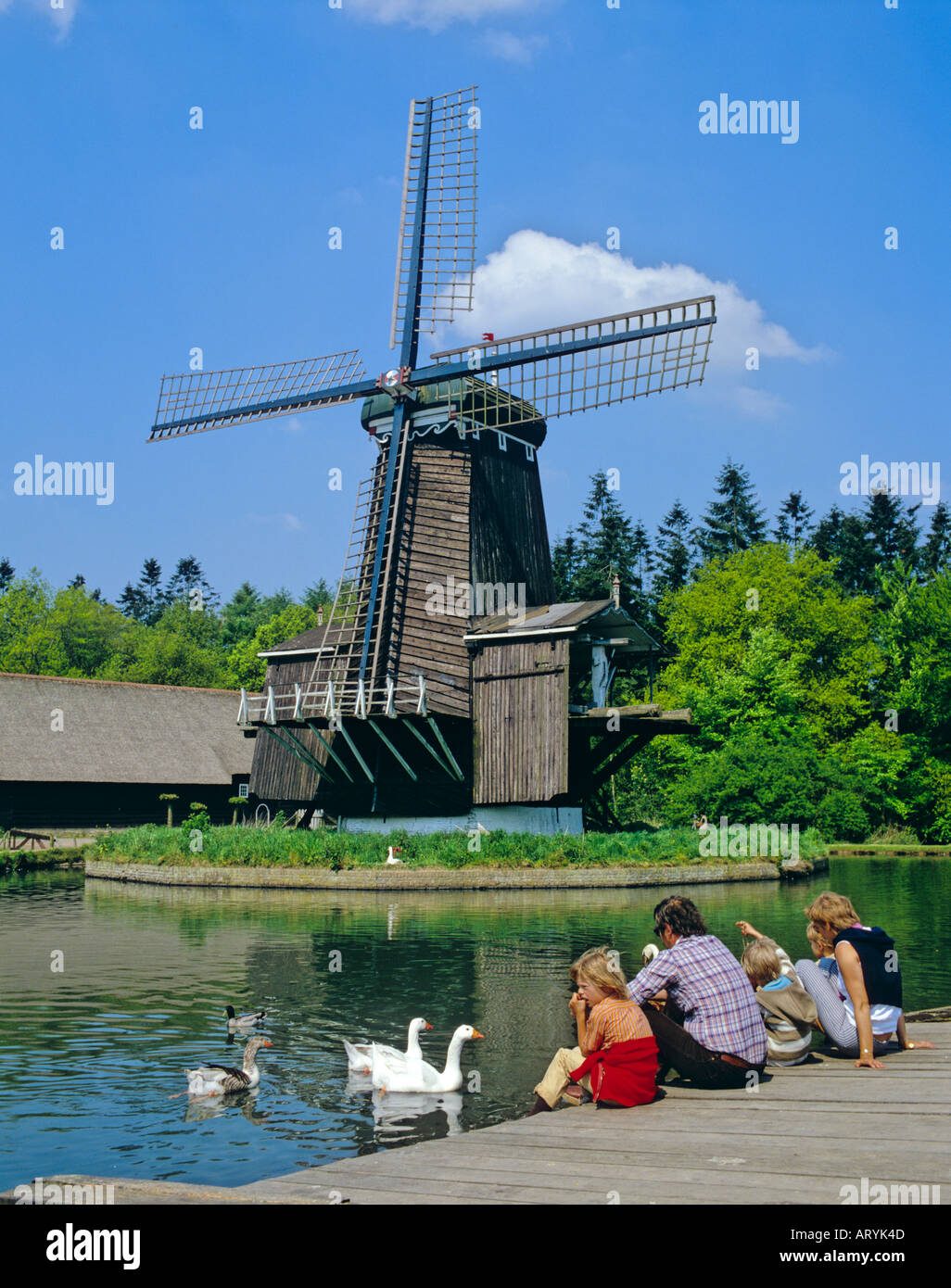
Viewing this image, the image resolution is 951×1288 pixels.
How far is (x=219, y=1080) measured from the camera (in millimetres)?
10086

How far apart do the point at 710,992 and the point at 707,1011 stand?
125mm

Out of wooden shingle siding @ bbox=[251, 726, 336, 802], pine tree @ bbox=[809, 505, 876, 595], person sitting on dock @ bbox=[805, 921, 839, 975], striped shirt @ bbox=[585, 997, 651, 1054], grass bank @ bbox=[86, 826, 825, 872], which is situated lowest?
grass bank @ bbox=[86, 826, 825, 872]

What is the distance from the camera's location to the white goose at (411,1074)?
1023cm

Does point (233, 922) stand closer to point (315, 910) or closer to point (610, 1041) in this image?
point (315, 910)

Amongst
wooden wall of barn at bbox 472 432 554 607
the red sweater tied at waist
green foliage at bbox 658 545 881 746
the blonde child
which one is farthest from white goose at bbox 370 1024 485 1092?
green foliage at bbox 658 545 881 746

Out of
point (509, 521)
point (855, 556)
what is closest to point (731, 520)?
point (855, 556)

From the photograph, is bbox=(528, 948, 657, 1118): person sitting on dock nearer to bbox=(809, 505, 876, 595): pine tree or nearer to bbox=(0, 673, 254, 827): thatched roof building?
bbox=(0, 673, 254, 827): thatched roof building

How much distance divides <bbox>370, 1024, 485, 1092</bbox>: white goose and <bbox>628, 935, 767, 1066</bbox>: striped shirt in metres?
3.36

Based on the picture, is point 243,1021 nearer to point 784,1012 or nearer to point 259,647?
point 784,1012

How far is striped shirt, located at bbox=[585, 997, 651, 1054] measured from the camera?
714 centimetres

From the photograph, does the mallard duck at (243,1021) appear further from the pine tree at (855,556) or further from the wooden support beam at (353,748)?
the pine tree at (855,556)

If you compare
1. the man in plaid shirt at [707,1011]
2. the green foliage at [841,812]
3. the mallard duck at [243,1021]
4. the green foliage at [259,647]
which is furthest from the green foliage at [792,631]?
the man in plaid shirt at [707,1011]

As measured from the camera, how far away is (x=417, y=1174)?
220 inches

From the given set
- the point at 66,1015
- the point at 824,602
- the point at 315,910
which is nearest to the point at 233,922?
the point at 315,910
